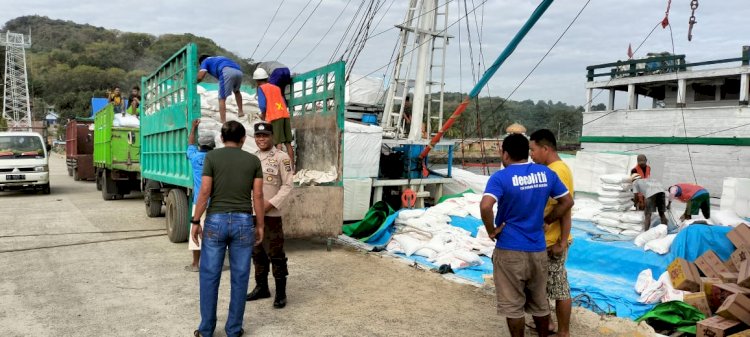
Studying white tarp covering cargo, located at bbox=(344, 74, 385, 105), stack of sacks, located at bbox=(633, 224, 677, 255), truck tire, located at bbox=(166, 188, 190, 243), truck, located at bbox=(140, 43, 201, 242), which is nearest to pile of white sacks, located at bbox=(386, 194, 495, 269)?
stack of sacks, located at bbox=(633, 224, 677, 255)

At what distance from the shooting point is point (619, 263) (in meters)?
6.19

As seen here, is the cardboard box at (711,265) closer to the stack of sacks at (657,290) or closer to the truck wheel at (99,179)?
the stack of sacks at (657,290)

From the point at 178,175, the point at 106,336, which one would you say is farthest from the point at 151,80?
the point at 106,336

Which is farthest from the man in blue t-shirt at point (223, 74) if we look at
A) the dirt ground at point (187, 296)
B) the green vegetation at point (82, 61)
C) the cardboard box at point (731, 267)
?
the green vegetation at point (82, 61)

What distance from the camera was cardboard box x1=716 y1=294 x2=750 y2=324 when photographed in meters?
3.56

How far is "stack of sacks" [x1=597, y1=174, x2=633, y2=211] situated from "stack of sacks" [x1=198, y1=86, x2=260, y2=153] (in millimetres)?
5255

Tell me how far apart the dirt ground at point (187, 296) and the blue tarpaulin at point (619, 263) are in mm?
802

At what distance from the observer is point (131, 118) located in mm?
12445

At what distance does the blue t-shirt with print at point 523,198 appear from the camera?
125 inches

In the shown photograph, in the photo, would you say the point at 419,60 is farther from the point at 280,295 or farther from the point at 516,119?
the point at 516,119

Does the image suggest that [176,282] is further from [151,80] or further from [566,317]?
[151,80]

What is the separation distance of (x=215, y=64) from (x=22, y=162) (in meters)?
9.55

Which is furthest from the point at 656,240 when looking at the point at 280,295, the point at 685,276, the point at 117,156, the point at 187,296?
the point at 117,156

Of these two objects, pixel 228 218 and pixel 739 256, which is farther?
pixel 739 256
